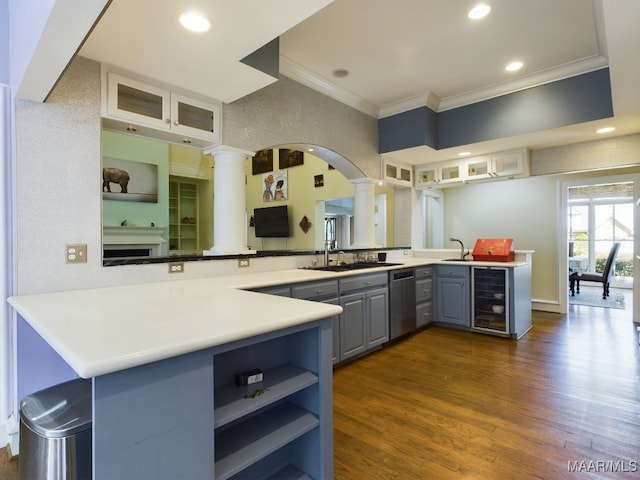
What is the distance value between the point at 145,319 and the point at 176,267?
1.31 metres

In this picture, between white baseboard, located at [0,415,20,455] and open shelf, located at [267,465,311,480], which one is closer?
open shelf, located at [267,465,311,480]

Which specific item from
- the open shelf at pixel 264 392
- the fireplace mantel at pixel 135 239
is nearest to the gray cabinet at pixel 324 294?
the open shelf at pixel 264 392

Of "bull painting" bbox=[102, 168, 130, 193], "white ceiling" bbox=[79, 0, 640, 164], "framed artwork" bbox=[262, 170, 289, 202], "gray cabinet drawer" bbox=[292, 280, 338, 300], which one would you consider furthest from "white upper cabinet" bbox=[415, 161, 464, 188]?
"bull painting" bbox=[102, 168, 130, 193]

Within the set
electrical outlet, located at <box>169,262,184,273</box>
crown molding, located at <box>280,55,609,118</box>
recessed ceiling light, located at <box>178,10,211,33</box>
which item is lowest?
electrical outlet, located at <box>169,262,184,273</box>

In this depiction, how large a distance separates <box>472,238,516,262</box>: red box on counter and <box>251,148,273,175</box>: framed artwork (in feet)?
16.8

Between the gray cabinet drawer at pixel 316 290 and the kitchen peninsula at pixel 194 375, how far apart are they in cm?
75

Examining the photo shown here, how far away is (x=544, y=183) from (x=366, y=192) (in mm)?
2998

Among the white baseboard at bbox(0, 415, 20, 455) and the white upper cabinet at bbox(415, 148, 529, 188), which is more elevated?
the white upper cabinet at bbox(415, 148, 529, 188)

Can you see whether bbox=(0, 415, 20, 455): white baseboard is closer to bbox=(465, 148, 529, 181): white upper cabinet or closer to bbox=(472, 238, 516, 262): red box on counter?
bbox=(472, 238, 516, 262): red box on counter

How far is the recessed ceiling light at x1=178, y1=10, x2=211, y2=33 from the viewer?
1.71 meters

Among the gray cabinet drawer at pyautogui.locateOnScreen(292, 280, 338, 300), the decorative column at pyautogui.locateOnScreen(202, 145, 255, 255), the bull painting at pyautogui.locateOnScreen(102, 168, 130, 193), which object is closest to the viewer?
the gray cabinet drawer at pyautogui.locateOnScreen(292, 280, 338, 300)

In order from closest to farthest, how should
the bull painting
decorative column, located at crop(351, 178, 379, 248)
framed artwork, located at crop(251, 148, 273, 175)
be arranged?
decorative column, located at crop(351, 178, 379, 248), the bull painting, framed artwork, located at crop(251, 148, 273, 175)

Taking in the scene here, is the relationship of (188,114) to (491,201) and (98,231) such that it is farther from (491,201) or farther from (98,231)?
(491,201)

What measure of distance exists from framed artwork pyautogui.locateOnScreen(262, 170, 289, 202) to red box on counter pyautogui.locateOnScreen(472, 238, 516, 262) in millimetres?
4378
